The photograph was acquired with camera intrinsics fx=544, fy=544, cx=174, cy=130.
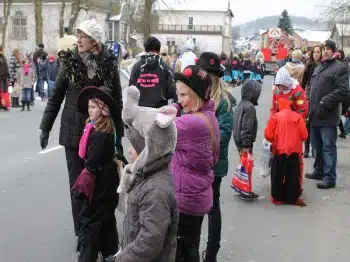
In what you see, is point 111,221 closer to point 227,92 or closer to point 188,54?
point 227,92

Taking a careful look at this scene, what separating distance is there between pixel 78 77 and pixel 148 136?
6.90 ft

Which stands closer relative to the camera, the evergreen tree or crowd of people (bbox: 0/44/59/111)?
crowd of people (bbox: 0/44/59/111)

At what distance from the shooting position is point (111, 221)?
465 centimetres

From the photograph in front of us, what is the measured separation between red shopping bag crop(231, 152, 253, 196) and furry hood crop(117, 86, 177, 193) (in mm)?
3906

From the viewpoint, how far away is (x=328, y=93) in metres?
7.73

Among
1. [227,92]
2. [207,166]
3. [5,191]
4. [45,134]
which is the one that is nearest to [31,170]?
[5,191]

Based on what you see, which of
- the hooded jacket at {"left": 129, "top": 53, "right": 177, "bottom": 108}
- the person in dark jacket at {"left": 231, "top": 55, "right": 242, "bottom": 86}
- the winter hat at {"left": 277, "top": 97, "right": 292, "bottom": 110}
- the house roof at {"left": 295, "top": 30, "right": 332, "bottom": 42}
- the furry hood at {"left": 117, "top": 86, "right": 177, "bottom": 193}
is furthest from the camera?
the house roof at {"left": 295, "top": 30, "right": 332, "bottom": 42}

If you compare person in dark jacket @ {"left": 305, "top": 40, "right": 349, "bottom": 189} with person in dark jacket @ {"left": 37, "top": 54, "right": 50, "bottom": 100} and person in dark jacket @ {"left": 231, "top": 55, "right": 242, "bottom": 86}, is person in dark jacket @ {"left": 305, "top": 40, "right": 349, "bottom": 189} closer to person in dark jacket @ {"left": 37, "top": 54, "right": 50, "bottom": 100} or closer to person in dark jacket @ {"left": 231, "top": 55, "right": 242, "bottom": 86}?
person in dark jacket @ {"left": 37, "top": 54, "right": 50, "bottom": 100}

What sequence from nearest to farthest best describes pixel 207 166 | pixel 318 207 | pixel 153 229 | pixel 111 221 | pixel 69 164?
pixel 153 229, pixel 207 166, pixel 111 221, pixel 69 164, pixel 318 207

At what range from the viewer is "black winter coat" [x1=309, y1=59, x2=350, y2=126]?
7.56 metres

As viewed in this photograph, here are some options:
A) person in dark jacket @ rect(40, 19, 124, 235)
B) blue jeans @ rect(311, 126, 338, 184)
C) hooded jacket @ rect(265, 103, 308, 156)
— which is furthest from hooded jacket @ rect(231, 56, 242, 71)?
person in dark jacket @ rect(40, 19, 124, 235)

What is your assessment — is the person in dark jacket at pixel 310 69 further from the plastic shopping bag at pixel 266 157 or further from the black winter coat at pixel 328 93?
the plastic shopping bag at pixel 266 157

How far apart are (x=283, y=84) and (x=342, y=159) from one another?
148 inches

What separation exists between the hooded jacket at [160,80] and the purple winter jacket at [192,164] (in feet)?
11.0
